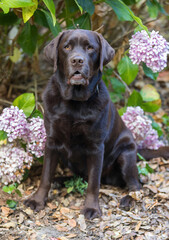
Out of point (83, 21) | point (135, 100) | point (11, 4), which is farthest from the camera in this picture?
point (135, 100)

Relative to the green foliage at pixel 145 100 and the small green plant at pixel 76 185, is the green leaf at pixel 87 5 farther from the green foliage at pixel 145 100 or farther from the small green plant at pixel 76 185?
the small green plant at pixel 76 185

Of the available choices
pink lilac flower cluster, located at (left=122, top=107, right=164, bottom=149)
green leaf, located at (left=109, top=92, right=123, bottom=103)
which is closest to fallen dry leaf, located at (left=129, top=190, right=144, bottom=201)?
pink lilac flower cluster, located at (left=122, top=107, right=164, bottom=149)

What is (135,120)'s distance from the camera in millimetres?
3820

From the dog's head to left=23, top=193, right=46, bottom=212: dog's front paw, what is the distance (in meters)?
0.85

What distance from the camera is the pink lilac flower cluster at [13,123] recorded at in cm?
303

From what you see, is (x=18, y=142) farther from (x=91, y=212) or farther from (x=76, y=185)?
(x=91, y=212)

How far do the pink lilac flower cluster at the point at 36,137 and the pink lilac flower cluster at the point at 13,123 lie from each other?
0.11 meters

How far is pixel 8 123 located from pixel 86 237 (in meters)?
1.08

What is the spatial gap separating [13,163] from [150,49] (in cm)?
146

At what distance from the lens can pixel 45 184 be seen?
3072mm

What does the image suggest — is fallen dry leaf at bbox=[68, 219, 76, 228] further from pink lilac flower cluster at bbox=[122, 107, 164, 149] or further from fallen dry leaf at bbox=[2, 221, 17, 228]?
pink lilac flower cluster at bbox=[122, 107, 164, 149]

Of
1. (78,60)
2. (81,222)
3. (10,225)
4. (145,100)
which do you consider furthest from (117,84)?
(10,225)

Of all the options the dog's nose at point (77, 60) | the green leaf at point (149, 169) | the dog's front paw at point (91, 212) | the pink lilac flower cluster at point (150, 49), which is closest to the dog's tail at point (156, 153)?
the green leaf at point (149, 169)

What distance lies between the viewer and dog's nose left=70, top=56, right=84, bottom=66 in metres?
2.57
